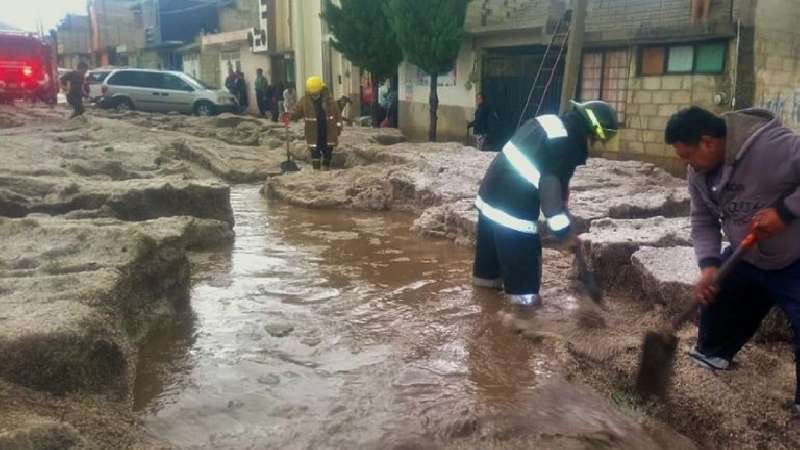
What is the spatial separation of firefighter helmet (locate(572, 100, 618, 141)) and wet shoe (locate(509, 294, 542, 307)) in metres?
1.13

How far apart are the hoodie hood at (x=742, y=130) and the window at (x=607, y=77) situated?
385 inches

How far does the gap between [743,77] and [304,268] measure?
7.63 meters

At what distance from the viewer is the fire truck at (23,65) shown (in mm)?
19812

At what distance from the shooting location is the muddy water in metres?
2.97

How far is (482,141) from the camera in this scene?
14570 millimetres

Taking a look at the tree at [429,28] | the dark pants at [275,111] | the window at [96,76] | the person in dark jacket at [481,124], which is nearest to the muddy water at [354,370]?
the person in dark jacket at [481,124]

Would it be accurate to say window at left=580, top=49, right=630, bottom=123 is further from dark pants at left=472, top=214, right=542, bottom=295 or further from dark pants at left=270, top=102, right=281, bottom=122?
dark pants at left=270, top=102, right=281, bottom=122

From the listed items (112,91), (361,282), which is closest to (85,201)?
(361,282)

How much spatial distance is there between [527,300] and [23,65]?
20078 millimetres

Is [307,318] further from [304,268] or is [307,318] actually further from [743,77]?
[743,77]

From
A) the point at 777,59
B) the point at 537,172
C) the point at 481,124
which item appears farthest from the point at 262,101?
the point at 537,172

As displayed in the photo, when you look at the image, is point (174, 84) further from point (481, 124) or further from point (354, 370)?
point (354, 370)

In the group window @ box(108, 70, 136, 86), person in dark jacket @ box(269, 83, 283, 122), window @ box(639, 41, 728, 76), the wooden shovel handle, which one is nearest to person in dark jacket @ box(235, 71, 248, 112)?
person in dark jacket @ box(269, 83, 283, 122)

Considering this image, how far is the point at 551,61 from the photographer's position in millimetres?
13664
